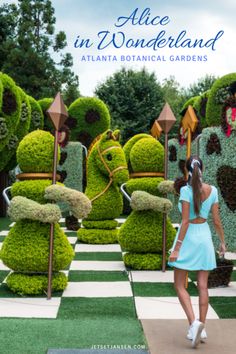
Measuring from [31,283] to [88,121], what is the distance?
1322 cm

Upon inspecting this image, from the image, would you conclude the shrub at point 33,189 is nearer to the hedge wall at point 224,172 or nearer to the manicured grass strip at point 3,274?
the manicured grass strip at point 3,274

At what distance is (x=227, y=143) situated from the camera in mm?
9688

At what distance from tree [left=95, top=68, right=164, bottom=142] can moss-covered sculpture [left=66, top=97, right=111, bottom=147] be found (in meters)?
7.33

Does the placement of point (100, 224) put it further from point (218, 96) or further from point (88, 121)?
point (88, 121)

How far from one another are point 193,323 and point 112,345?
2.33 ft

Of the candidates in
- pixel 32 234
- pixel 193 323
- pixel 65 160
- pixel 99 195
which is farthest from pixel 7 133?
pixel 193 323

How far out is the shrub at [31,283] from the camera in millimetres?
6434

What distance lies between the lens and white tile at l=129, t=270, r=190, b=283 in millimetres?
7477

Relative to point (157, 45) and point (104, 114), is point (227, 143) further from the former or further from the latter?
point (104, 114)

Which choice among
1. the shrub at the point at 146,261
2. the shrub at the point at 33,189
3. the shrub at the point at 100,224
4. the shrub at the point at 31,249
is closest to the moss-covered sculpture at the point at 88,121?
the shrub at the point at 100,224

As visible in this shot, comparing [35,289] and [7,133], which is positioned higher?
[7,133]

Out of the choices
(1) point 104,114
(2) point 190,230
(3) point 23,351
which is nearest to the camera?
(3) point 23,351

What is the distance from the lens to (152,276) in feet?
25.5

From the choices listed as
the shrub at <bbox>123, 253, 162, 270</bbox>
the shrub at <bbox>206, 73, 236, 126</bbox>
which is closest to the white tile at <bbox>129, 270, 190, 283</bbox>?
the shrub at <bbox>123, 253, 162, 270</bbox>
